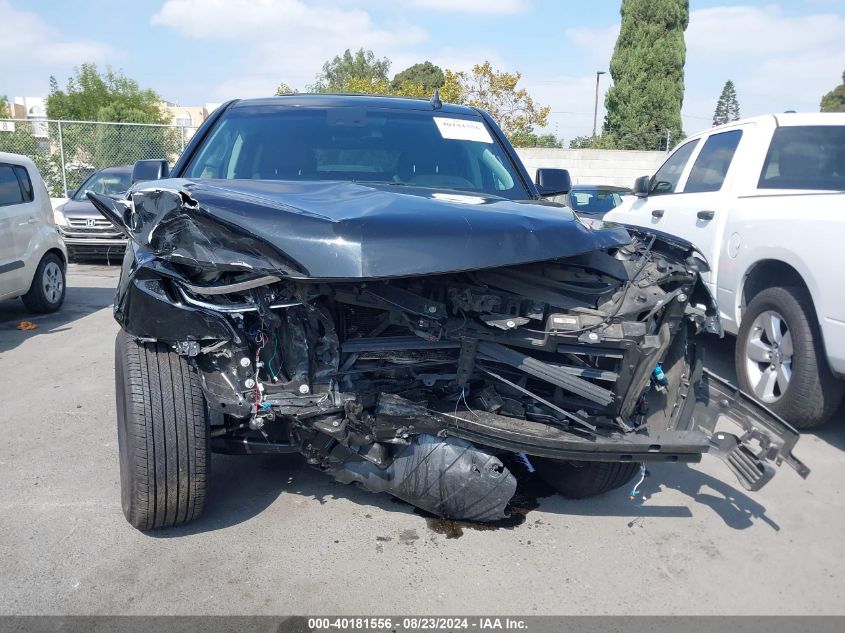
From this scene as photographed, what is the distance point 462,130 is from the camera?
4.09 meters

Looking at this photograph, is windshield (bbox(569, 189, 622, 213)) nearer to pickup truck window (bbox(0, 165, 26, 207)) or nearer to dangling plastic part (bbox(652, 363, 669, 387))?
pickup truck window (bbox(0, 165, 26, 207))

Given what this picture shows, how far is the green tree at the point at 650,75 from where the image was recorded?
26634 millimetres

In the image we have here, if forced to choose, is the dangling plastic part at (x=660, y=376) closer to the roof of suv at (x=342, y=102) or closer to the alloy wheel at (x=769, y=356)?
the alloy wheel at (x=769, y=356)

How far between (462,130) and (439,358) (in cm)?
190

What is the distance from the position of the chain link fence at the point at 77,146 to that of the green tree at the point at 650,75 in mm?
17169

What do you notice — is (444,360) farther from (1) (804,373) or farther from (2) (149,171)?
(1) (804,373)

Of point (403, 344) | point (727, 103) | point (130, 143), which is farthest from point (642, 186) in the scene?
point (727, 103)

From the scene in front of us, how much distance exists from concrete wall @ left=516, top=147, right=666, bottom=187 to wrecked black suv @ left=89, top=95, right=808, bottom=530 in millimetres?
17780

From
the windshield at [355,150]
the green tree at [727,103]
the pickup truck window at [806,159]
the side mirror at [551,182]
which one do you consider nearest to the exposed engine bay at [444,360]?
the windshield at [355,150]

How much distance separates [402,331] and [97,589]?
1.54 m

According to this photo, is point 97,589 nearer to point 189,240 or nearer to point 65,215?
point 189,240

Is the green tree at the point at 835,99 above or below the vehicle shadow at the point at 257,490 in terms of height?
above

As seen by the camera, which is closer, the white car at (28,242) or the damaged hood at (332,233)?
the damaged hood at (332,233)

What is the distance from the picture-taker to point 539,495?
3.56 metres
